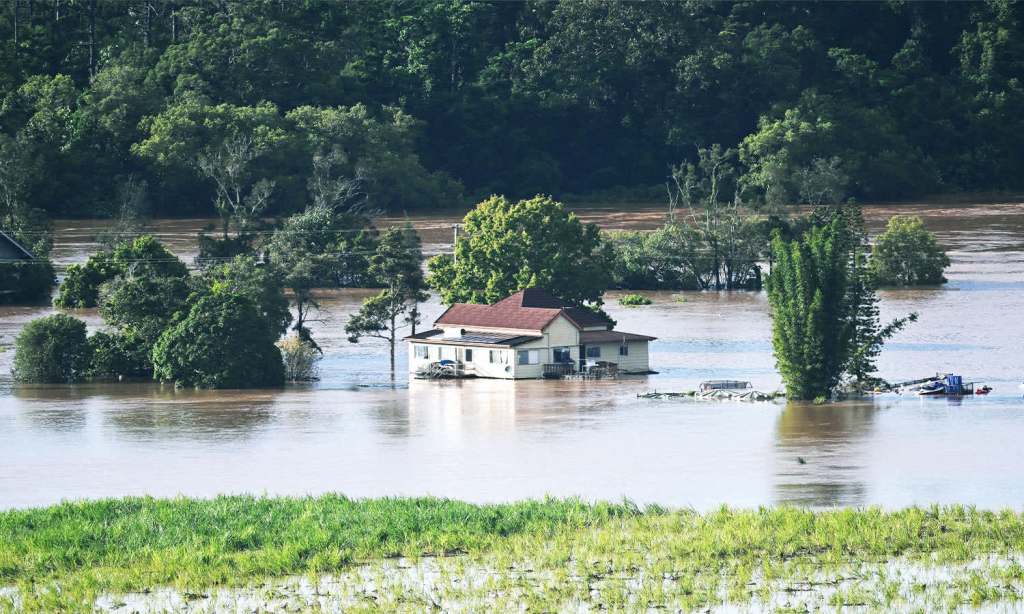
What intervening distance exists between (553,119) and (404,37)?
8786 mm

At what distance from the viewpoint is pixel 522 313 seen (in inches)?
1913

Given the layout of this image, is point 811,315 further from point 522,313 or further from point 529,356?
point 522,313

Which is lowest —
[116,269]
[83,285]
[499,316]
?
[499,316]

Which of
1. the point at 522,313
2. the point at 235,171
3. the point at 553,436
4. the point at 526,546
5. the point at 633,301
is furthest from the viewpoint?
the point at 235,171

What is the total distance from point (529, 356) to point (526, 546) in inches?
882

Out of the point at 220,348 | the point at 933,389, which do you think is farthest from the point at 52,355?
the point at 933,389

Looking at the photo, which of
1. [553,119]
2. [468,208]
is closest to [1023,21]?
[553,119]

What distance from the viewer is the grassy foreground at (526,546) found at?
2309 centimetres

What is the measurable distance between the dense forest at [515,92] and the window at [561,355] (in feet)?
118

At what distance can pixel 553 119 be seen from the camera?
98.7 meters

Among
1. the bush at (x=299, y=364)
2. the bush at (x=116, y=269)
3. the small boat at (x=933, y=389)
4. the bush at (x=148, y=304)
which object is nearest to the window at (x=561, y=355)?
the bush at (x=299, y=364)

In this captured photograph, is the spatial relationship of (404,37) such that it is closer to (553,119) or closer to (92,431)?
(553,119)

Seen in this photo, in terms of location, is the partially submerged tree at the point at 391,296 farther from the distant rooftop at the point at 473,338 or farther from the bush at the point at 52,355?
the bush at the point at 52,355

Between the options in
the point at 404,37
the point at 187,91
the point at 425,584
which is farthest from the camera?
the point at 404,37
